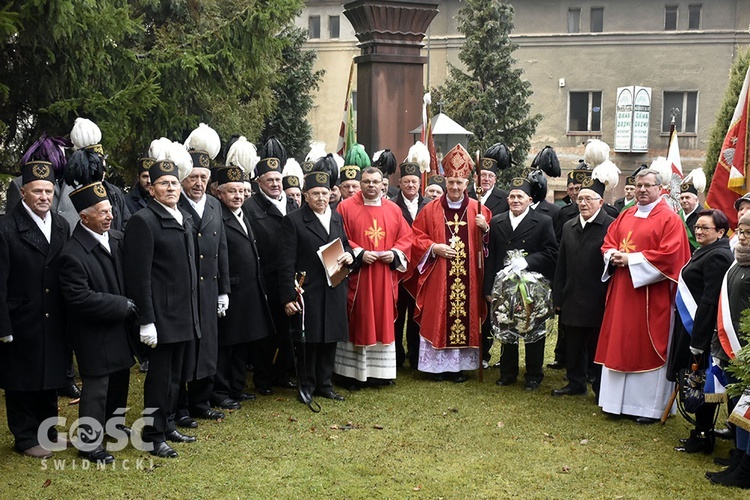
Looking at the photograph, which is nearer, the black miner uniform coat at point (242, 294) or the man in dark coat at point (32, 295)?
the man in dark coat at point (32, 295)

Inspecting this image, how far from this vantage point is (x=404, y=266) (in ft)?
26.9

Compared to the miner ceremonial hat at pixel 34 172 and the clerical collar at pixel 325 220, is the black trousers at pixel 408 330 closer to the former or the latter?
the clerical collar at pixel 325 220

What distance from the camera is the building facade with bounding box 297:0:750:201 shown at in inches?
1125

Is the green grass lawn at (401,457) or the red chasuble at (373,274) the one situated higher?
the red chasuble at (373,274)

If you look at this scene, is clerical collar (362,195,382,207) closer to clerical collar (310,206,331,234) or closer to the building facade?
clerical collar (310,206,331,234)

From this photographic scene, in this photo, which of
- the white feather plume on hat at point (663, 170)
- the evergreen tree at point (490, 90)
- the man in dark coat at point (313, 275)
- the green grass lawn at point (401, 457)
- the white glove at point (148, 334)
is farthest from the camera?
the evergreen tree at point (490, 90)

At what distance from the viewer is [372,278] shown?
810 cm

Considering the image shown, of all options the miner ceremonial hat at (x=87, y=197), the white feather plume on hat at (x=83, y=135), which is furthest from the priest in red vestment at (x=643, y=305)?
the white feather plume on hat at (x=83, y=135)

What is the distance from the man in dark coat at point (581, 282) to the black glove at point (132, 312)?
3976mm

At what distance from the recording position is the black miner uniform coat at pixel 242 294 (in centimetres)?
738

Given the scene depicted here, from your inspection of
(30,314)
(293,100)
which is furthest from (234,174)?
(293,100)

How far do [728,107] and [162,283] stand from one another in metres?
17.8

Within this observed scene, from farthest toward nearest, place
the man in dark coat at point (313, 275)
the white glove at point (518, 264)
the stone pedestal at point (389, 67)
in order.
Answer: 1. the stone pedestal at point (389, 67)
2. the white glove at point (518, 264)
3. the man in dark coat at point (313, 275)

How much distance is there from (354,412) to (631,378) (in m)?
2.39
